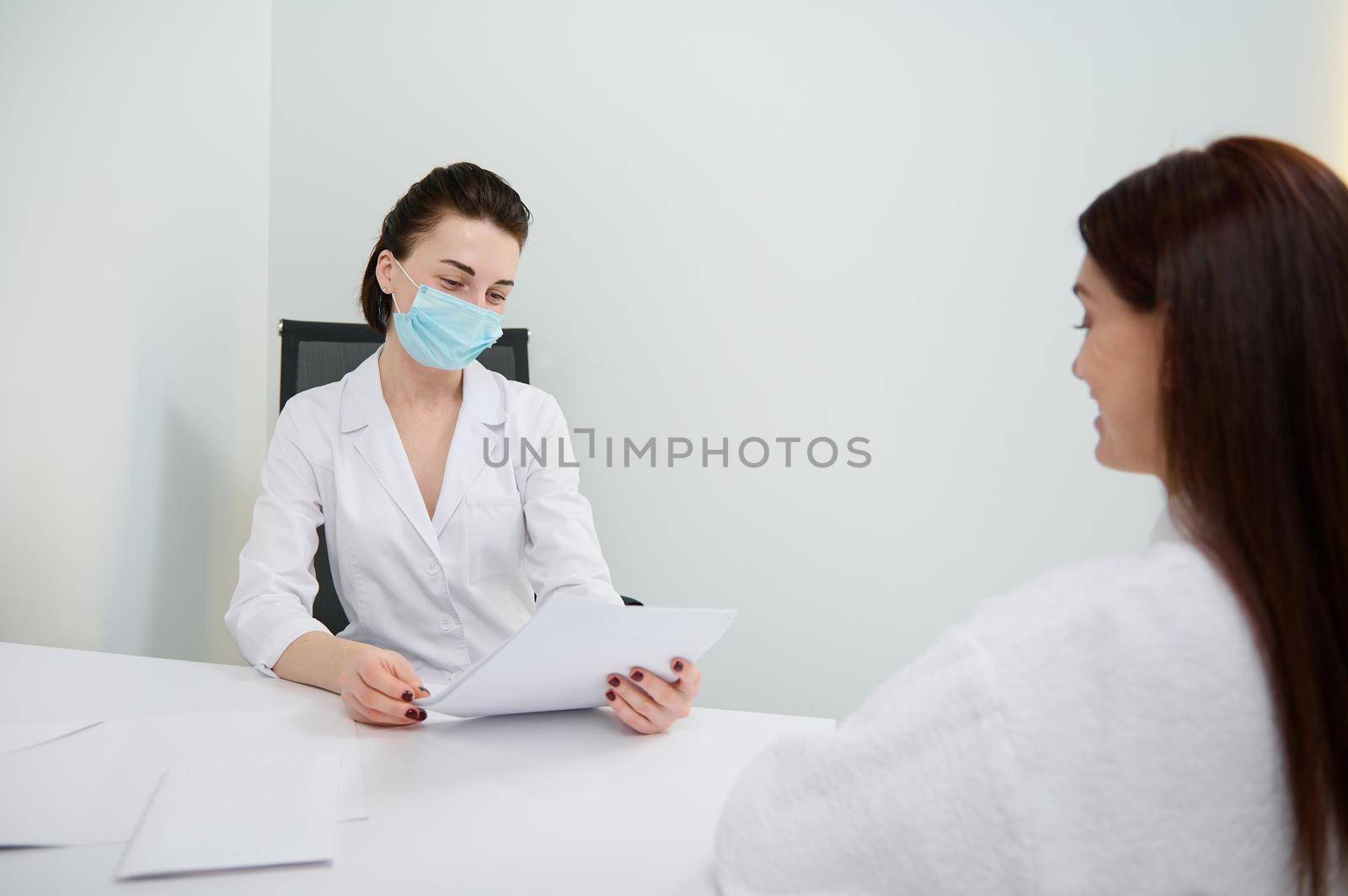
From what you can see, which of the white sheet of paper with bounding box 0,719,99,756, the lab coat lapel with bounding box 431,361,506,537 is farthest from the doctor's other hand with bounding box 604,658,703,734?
the lab coat lapel with bounding box 431,361,506,537

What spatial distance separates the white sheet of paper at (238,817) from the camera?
2.20ft

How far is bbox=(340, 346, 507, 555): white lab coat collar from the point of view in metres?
1.51

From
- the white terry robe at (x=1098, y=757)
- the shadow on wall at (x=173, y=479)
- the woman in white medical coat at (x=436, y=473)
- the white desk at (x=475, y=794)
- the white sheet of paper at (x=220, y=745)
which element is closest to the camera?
the white terry robe at (x=1098, y=757)

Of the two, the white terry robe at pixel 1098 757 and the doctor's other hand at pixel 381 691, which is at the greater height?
the white terry robe at pixel 1098 757

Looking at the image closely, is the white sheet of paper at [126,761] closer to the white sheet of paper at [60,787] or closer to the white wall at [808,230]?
the white sheet of paper at [60,787]

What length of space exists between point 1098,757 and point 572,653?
0.52m

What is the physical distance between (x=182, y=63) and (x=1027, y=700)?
2.12 metres

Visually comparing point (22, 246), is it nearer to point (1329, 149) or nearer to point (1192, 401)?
point (1192, 401)

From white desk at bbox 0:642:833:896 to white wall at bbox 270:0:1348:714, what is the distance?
3.77 feet

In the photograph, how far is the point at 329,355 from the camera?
1.96m

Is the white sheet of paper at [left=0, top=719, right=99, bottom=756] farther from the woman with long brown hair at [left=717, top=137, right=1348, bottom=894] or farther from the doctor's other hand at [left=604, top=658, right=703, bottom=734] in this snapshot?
the woman with long brown hair at [left=717, top=137, right=1348, bottom=894]

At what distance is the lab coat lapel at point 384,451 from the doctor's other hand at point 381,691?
51 centimetres

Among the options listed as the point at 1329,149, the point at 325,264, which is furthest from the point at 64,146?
the point at 1329,149

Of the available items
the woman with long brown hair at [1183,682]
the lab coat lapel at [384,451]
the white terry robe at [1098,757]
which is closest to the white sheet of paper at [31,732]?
the lab coat lapel at [384,451]
